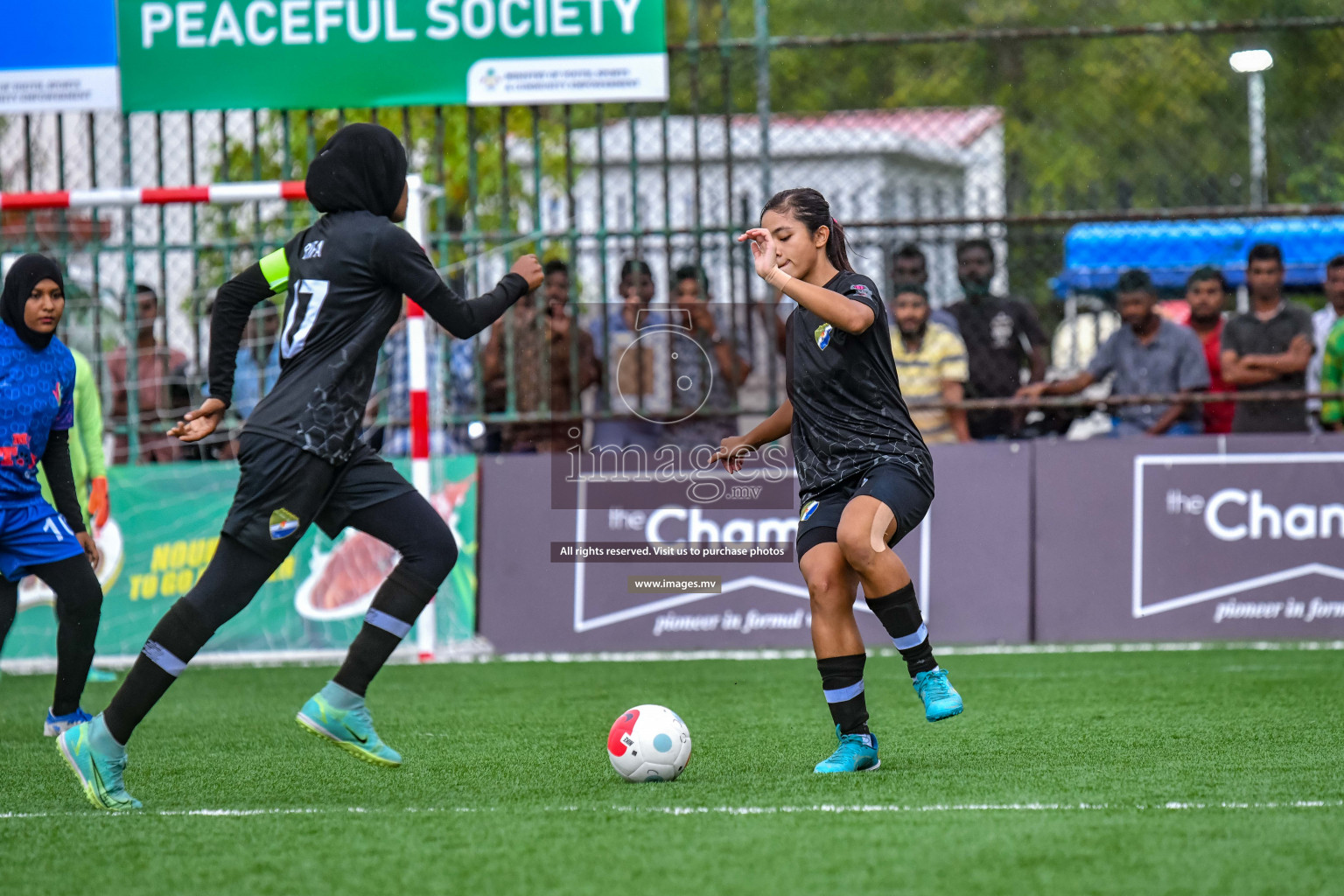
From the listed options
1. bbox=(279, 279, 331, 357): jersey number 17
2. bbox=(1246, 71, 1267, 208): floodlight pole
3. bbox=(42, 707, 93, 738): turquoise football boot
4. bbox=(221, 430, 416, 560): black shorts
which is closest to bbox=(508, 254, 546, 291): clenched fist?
bbox=(279, 279, 331, 357): jersey number 17

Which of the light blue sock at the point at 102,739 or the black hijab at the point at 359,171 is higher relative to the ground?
the black hijab at the point at 359,171

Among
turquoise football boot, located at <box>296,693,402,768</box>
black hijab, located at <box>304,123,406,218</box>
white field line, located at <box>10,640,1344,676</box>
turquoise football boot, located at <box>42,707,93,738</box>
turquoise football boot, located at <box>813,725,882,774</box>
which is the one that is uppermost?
black hijab, located at <box>304,123,406,218</box>

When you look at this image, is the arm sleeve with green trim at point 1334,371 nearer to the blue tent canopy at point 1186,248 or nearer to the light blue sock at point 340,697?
the blue tent canopy at point 1186,248

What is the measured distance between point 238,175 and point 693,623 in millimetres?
6716

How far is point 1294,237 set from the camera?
41.6 feet

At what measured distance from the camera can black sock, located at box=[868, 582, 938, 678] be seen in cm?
503

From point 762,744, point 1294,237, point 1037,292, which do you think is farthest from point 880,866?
point 1294,237

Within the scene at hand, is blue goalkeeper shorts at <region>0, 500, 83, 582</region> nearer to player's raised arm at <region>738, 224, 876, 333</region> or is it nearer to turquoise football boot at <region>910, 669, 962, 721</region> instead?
player's raised arm at <region>738, 224, 876, 333</region>

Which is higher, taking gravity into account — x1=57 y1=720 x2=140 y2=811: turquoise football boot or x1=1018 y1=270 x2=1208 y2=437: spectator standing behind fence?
x1=1018 y1=270 x2=1208 y2=437: spectator standing behind fence

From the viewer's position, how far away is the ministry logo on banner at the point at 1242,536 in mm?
8914

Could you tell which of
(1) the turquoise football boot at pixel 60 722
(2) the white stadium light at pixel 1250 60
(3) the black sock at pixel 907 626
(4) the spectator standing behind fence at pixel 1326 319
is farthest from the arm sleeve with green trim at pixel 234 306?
(2) the white stadium light at pixel 1250 60

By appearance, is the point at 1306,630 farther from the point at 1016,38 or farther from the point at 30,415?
the point at 30,415

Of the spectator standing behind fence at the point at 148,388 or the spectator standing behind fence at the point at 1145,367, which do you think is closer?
the spectator standing behind fence at the point at 1145,367

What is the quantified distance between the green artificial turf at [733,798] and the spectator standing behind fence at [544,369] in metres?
2.47
